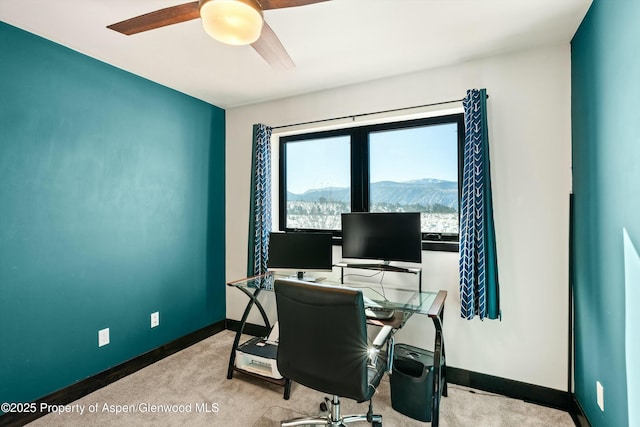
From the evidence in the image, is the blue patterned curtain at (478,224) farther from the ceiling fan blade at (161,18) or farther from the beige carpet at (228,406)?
the ceiling fan blade at (161,18)

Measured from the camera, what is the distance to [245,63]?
246 centimetres

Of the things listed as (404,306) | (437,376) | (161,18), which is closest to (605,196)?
(404,306)

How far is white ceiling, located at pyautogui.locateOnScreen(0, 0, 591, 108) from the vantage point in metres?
1.78

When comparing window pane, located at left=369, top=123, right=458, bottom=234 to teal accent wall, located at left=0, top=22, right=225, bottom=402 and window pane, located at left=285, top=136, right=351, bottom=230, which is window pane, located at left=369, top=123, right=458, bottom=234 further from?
teal accent wall, located at left=0, top=22, right=225, bottom=402

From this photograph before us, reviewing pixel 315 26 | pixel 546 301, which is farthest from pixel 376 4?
pixel 546 301

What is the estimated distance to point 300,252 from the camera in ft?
8.93

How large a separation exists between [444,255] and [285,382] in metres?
1.53

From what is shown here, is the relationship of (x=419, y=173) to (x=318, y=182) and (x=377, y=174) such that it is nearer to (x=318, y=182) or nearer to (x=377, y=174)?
(x=377, y=174)

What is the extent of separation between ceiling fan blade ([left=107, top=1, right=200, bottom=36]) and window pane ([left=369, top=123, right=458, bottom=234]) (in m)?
1.86

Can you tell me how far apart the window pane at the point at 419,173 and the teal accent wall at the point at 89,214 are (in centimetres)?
181

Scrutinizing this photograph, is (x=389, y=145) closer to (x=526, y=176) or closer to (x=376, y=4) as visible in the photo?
(x=526, y=176)

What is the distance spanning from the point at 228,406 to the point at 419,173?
2.28 m

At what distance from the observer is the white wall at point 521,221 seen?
2.15 m

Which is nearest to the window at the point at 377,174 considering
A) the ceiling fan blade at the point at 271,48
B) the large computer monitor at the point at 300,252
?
the large computer monitor at the point at 300,252
